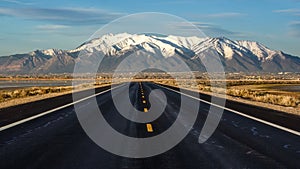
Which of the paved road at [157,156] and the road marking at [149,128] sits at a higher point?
the paved road at [157,156]

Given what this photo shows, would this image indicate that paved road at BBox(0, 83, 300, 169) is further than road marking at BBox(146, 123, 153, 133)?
No

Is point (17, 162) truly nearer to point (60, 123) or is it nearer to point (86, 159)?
point (86, 159)

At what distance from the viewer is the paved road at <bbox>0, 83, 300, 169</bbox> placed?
7523 millimetres

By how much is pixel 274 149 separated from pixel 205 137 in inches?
80.1

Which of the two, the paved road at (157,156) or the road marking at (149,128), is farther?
the road marking at (149,128)

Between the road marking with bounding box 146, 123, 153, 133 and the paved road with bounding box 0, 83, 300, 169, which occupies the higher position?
the paved road with bounding box 0, 83, 300, 169

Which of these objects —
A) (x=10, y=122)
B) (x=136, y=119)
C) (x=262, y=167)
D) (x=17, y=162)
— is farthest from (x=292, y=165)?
(x=10, y=122)

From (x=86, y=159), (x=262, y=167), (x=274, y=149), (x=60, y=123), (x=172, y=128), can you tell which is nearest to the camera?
(x=262, y=167)

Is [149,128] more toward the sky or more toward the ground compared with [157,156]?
more toward the ground

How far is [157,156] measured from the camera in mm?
8227

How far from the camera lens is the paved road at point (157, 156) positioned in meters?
7.52

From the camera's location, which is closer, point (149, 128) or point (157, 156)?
point (157, 156)

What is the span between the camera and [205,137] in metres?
10.6

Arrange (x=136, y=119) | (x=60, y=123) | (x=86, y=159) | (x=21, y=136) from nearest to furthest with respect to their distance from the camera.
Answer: (x=86, y=159), (x=21, y=136), (x=60, y=123), (x=136, y=119)
